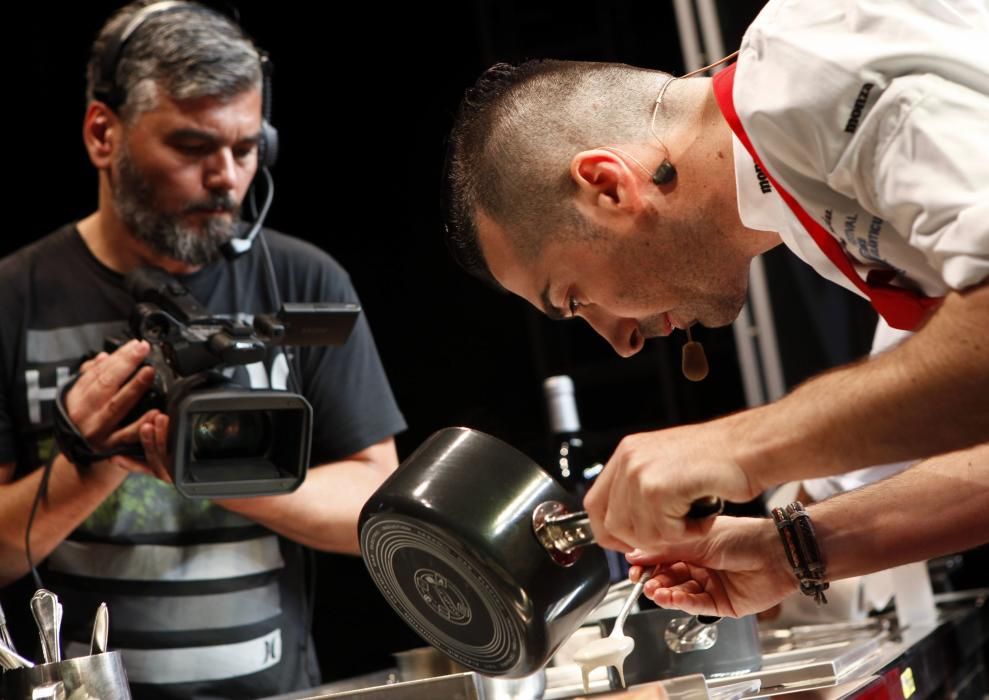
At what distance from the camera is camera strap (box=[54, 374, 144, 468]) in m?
1.45

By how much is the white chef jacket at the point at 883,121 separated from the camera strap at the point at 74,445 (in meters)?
0.89

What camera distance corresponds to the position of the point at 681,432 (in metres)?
0.94

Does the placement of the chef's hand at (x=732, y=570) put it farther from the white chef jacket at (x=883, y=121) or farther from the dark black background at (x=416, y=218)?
the dark black background at (x=416, y=218)

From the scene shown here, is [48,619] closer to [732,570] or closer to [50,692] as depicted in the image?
[50,692]

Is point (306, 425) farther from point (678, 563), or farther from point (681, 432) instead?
point (681, 432)

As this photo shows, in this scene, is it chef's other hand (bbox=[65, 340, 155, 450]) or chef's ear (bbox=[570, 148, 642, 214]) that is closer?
chef's ear (bbox=[570, 148, 642, 214])

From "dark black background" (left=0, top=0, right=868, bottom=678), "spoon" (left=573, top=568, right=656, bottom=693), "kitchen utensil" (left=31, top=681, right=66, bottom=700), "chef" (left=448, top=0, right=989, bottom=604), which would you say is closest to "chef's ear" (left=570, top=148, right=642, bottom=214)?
"chef" (left=448, top=0, right=989, bottom=604)

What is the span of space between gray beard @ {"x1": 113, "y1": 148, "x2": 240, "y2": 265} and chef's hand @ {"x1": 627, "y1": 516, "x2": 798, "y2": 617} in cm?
88

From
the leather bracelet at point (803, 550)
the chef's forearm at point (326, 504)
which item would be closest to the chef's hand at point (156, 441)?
the chef's forearm at point (326, 504)

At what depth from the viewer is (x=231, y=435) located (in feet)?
4.74

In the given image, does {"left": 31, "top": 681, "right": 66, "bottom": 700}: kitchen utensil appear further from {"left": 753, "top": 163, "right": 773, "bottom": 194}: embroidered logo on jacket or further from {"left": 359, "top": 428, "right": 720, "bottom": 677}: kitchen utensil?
{"left": 753, "top": 163, "right": 773, "bottom": 194}: embroidered logo on jacket

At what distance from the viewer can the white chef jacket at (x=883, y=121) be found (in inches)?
32.0

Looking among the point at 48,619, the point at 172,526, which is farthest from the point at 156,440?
the point at 48,619

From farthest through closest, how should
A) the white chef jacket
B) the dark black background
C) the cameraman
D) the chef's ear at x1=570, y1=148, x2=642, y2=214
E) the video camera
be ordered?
the dark black background → the cameraman → the video camera → the chef's ear at x1=570, y1=148, x2=642, y2=214 → the white chef jacket
